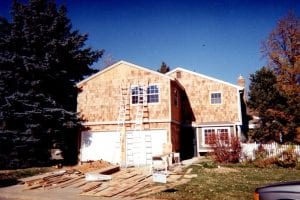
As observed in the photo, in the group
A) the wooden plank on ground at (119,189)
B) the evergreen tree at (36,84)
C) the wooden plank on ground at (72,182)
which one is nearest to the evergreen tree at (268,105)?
the evergreen tree at (36,84)

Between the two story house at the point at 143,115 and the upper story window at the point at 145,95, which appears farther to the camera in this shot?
the upper story window at the point at 145,95

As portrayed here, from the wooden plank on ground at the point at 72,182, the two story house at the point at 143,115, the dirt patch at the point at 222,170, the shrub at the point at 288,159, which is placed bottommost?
the wooden plank on ground at the point at 72,182

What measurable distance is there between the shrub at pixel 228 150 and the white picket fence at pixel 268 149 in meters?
0.42

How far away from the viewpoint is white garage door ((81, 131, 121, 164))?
22.1 metres

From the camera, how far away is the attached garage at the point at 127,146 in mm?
21109

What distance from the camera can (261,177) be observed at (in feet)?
46.2

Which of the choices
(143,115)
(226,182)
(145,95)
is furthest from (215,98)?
(226,182)

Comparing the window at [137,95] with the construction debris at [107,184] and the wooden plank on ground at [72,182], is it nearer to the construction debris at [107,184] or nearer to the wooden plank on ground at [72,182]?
the construction debris at [107,184]

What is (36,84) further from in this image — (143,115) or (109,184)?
(109,184)

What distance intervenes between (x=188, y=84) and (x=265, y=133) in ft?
30.2

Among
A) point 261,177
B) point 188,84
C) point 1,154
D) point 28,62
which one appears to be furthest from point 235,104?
point 1,154

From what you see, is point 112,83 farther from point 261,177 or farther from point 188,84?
point 261,177

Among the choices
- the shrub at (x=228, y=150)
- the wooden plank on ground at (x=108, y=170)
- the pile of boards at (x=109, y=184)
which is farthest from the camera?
the shrub at (x=228, y=150)

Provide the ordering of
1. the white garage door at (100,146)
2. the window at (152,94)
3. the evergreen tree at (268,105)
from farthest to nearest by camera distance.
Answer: the evergreen tree at (268,105) → the white garage door at (100,146) → the window at (152,94)
